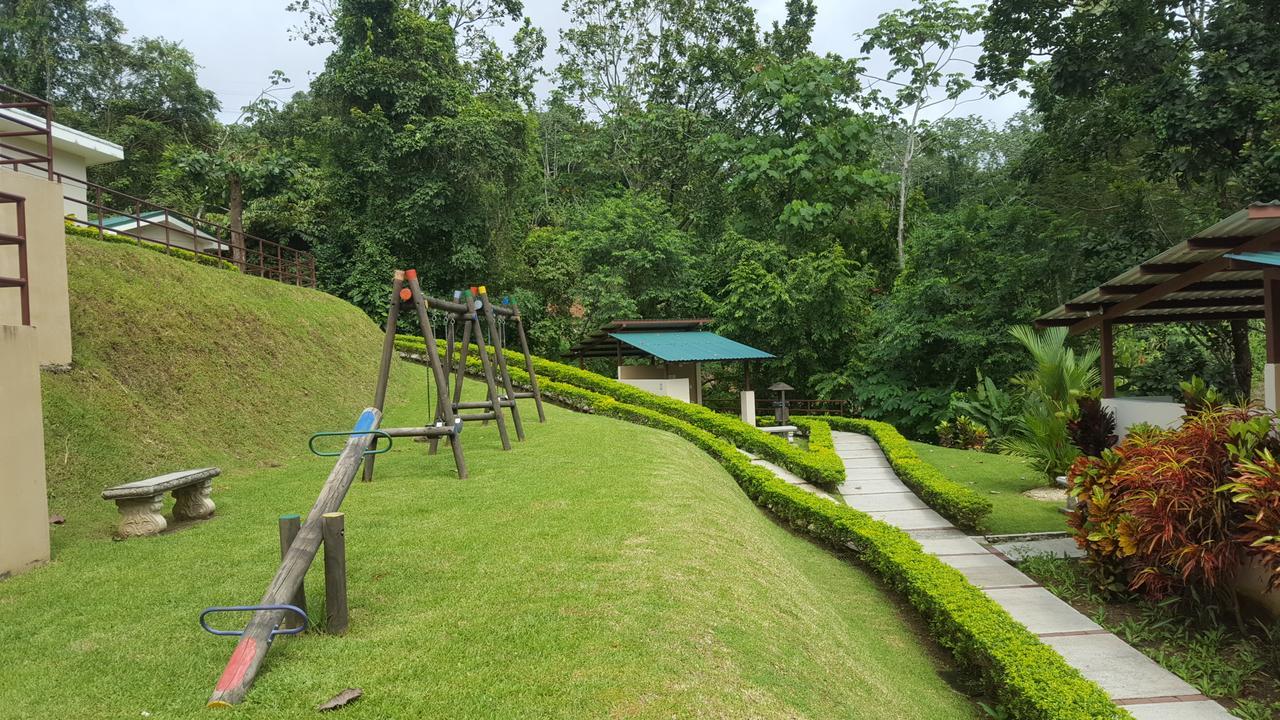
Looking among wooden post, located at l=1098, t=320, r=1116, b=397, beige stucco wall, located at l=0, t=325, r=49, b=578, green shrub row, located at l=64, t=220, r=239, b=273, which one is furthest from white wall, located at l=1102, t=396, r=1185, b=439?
green shrub row, located at l=64, t=220, r=239, b=273

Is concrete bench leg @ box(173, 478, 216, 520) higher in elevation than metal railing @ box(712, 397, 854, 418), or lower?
higher

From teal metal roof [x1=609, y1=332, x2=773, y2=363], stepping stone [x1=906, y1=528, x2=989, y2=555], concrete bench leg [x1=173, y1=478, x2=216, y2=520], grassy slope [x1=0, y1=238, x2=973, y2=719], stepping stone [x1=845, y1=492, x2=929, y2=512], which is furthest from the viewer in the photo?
teal metal roof [x1=609, y1=332, x2=773, y2=363]

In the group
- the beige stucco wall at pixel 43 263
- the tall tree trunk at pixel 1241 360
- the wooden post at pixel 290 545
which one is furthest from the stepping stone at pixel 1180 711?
the beige stucco wall at pixel 43 263

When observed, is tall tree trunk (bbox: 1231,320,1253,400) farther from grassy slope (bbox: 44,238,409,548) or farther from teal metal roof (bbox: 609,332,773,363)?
grassy slope (bbox: 44,238,409,548)

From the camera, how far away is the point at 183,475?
7223 mm

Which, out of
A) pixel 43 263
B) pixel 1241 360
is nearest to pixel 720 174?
pixel 1241 360

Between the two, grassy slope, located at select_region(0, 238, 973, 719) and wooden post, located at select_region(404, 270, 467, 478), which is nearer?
grassy slope, located at select_region(0, 238, 973, 719)

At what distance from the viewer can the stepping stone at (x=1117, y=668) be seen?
5.82m

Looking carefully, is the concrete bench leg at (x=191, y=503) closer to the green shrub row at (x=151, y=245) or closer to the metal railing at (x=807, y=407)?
the green shrub row at (x=151, y=245)

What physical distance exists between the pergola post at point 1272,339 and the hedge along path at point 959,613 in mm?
3250

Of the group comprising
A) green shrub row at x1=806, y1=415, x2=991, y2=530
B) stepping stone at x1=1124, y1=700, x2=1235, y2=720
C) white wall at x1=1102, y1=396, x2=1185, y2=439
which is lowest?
stepping stone at x1=1124, y1=700, x2=1235, y2=720

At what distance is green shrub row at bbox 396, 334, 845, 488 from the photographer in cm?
1427

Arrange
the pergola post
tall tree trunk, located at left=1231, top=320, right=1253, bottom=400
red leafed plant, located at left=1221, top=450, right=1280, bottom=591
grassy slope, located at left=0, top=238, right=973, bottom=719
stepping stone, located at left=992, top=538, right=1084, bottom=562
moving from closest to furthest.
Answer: grassy slope, located at left=0, top=238, right=973, bottom=719
red leafed plant, located at left=1221, top=450, right=1280, bottom=591
the pergola post
stepping stone, located at left=992, top=538, right=1084, bottom=562
tall tree trunk, located at left=1231, top=320, right=1253, bottom=400

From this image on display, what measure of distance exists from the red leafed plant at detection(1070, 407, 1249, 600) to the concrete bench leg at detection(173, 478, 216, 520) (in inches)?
340
